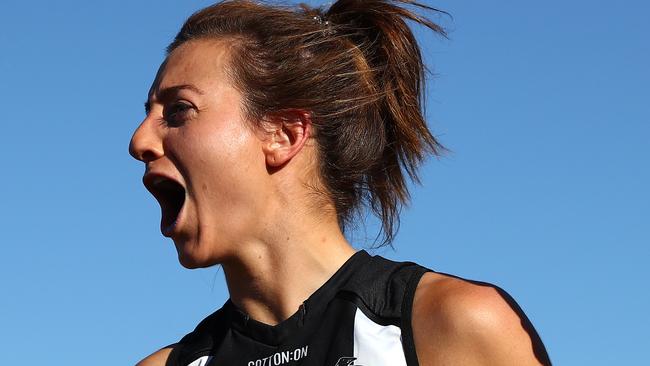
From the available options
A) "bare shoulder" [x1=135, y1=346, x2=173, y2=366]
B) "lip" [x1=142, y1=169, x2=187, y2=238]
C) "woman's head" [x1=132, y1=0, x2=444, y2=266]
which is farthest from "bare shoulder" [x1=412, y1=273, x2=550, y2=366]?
"bare shoulder" [x1=135, y1=346, x2=173, y2=366]

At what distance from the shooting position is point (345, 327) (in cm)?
623

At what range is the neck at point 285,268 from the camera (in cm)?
648

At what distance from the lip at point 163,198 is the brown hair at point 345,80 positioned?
536 millimetres

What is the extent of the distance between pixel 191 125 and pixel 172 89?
11.4 inches

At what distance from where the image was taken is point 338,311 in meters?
6.33

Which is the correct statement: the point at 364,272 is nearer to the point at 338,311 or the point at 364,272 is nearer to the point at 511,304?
the point at 338,311

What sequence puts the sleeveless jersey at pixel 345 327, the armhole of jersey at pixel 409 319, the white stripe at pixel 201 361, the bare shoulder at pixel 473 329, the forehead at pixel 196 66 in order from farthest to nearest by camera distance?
the white stripe at pixel 201 361, the forehead at pixel 196 66, the sleeveless jersey at pixel 345 327, the armhole of jersey at pixel 409 319, the bare shoulder at pixel 473 329

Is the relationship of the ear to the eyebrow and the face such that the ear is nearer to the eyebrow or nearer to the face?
the face

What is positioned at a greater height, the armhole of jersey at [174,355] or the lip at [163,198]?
the lip at [163,198]

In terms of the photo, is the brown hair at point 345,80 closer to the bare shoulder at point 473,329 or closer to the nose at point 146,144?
the nose at point 146,144

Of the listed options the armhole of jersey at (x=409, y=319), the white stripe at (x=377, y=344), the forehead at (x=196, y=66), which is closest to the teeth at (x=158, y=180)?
the forehead at (x=196, y=66)

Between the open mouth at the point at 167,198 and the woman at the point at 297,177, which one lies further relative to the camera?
the open mouth at the point at 167,198

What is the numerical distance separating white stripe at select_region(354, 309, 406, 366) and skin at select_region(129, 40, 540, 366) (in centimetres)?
35

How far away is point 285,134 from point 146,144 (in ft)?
2.32
